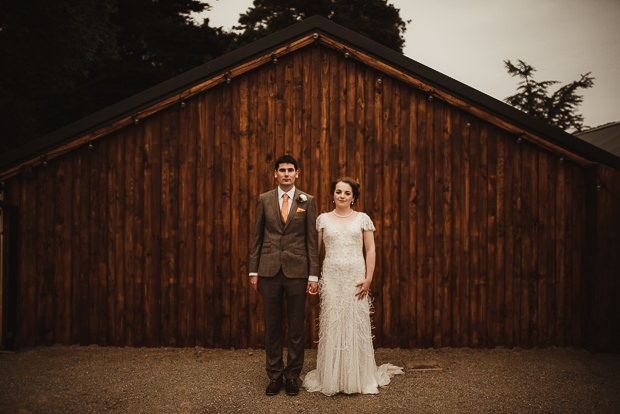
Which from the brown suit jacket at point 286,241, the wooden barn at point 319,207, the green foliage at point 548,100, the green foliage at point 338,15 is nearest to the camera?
the brown suit jacket at point 286,241

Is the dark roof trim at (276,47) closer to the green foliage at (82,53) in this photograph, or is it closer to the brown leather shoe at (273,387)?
the brown leather shoe at (273,387)

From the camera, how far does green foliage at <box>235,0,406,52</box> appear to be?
1855 centimetres

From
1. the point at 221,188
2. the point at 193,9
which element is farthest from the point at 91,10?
the point at 221,188

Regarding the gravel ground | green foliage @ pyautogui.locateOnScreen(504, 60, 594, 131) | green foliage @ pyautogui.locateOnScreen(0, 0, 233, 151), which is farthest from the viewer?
green foliage @ pyautogui.locateOnScreen(504, 60, 594, 131)

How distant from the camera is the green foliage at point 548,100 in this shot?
78.3 feet

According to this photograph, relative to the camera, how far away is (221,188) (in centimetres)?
491

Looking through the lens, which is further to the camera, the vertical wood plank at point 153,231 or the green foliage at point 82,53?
the green foliage at point 82,53

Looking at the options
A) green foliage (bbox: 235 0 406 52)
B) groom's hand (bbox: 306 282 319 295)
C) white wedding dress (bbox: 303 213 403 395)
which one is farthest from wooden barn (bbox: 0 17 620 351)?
green foliage (bbox: 235 0 406 52)

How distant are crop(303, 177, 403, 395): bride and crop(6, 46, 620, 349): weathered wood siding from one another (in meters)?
1.28

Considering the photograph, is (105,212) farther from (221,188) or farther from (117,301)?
(221,188)

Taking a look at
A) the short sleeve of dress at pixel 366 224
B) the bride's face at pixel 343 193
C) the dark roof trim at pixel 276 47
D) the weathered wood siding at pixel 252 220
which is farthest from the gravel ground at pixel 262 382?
the dark roof trim at pixel 276 47

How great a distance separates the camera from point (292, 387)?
11.4 ft

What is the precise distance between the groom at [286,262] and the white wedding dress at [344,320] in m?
0.19

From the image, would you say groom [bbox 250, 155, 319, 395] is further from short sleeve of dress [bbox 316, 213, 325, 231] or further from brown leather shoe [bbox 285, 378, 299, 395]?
short sleeve of dress [bbox 316, 213, 325, 231]
